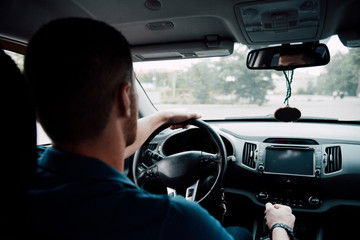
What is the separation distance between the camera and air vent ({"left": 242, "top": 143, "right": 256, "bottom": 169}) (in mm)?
3191

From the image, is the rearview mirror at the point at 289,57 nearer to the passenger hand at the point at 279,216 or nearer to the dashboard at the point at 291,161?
the dashboard at the point at 291,161

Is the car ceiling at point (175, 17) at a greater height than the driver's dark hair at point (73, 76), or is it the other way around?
the car ceiling at point (175, 17)

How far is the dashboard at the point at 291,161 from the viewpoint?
2898 millimetres

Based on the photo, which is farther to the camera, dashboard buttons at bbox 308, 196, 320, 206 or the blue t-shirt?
dashboard buttons at bbox 308, 196, 320, 206

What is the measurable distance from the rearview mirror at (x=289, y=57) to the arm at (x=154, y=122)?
1026 mm

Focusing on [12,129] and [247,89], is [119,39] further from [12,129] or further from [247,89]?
[247,89]

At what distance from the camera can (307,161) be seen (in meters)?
2.99

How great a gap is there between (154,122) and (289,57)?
1445mm

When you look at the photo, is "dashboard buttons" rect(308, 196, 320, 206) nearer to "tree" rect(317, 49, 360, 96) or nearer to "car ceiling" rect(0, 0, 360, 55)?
"tree" rect(317, 49, 360, 96)

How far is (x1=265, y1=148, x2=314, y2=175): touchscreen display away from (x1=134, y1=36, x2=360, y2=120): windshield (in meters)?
0.50

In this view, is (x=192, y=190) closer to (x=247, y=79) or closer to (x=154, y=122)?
(x=154, y=122)

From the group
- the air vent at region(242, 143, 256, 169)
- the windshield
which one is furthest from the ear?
the air vent at region(242, 143, 256, 169)

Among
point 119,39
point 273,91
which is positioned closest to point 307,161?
point 273,91

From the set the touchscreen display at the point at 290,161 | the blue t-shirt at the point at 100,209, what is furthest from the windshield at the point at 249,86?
the blue t-shirt at the point at 100,209
